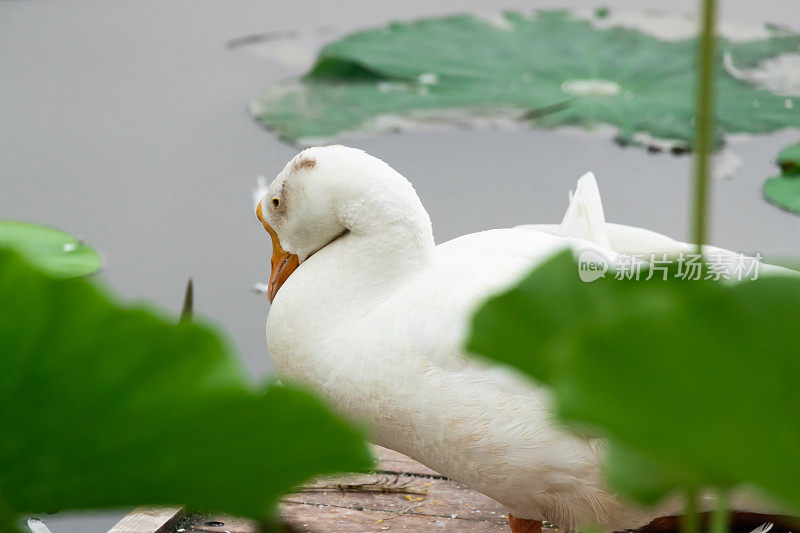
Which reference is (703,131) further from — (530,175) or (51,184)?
(51,184)

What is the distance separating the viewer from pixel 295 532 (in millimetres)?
323

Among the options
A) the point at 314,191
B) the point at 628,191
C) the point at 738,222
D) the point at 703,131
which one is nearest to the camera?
the point at 703,131

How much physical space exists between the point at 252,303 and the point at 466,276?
920 millimetres

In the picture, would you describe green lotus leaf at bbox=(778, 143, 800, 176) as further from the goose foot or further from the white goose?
the goose foot

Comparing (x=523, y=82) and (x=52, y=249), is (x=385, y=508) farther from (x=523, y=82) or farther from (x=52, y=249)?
(x=523, y=82)

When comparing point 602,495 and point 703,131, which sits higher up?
point 703,131

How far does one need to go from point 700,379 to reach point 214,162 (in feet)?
6.94

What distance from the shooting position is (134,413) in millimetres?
315

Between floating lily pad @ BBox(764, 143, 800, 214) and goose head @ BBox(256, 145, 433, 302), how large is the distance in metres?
0.98

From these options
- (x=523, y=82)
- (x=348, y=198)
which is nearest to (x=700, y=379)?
(x=348, y=198)

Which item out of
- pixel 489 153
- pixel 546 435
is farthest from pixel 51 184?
pixel 546 435

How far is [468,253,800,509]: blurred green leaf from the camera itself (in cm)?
25

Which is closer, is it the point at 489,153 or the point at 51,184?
the point at 51,184

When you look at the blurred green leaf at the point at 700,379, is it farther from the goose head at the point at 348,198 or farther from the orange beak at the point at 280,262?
the orange beak at the point at 280,262
